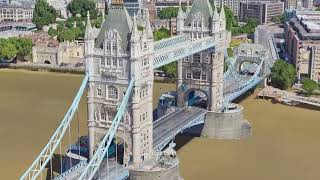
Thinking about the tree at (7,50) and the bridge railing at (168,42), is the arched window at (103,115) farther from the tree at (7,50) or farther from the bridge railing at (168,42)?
the tree at (7,50)

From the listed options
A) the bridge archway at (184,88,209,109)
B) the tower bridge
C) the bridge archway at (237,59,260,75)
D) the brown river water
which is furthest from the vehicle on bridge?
the bridge archway at (237,59,260,75)

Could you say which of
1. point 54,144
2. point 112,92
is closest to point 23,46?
point 112,92

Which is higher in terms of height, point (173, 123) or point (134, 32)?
point (134, 32)

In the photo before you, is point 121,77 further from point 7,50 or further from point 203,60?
point 7,50

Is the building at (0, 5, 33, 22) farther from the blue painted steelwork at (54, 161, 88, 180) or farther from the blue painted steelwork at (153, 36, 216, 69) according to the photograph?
the blue painted steelwork at (54, 161, 88, 180)

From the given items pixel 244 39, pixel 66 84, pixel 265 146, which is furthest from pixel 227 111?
pixel 244 39

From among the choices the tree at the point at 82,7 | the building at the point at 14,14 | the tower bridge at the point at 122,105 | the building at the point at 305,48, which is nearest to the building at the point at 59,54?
the building at the point at 305,48
